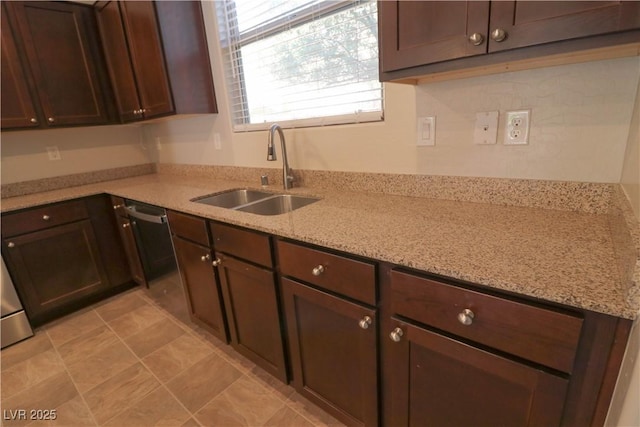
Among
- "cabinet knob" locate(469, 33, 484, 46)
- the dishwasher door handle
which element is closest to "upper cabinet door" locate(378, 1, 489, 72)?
"cabinet knob" locate(469, 33, 484, 46)

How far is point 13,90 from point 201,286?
190 cm

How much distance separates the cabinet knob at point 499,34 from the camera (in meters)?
0.79

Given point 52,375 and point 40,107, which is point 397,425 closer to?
point 52,375

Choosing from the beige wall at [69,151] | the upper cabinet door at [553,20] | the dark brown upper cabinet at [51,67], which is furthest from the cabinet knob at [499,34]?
the beige wall at [69,151]

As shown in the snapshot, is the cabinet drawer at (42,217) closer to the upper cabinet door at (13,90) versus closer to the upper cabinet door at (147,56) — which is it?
the upper cabinet door at (13,90)

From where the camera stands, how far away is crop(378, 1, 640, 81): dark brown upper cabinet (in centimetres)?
69

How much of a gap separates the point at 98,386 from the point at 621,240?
223 centimetres

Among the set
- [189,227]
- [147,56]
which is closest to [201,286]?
[189,227]

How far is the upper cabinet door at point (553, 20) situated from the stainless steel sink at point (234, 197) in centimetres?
135

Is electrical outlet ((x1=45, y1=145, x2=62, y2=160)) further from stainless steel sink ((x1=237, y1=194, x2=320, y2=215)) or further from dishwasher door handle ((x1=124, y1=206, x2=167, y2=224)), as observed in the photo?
stainless steel sink ((x1=237, y1=194, x2=320, y2=215))

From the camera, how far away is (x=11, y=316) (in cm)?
204

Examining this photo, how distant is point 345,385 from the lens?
119 cm

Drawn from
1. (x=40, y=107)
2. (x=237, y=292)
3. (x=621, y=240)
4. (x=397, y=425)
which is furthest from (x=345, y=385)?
(x=40, y=107)

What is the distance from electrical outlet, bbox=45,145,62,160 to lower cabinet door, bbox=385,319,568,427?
299 centimetres
